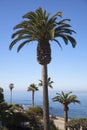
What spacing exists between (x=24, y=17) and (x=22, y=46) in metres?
3.57

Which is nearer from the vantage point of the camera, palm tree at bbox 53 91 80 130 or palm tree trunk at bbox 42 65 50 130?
palm tree trunk at bbox 42 65 50 130

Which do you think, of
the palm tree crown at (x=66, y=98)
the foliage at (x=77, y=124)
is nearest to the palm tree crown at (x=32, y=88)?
the palm tree crown at (x=66, y=98)

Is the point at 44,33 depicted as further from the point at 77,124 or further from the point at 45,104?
the point at 77,124

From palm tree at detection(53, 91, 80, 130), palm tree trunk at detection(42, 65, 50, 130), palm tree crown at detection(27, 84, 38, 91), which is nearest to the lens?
palm tree trunk at detection(42, 65, 50, 130)

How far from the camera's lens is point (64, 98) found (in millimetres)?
54594

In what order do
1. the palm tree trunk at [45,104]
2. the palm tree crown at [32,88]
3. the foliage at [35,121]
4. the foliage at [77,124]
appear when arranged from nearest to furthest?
the palm tree trunk at [45,104]
the foliage at [77,124]
the foliage at [35,121]
the palm tree crown at [32,88]

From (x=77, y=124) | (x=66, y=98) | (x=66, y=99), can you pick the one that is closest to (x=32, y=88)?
(x=66, y=98)

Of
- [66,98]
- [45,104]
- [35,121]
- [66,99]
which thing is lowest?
[35,121]

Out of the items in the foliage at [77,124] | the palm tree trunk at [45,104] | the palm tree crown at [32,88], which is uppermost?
the palm tree crown at [32,88]

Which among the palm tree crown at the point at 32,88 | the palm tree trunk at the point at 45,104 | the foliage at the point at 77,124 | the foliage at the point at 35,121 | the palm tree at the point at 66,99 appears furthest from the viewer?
the palm tree crown at the point at 32,88

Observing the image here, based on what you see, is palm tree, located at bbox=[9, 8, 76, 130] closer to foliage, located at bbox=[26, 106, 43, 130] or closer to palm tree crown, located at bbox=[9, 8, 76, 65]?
palm tree crown, located at bbox=[9, 8, 76, 65]

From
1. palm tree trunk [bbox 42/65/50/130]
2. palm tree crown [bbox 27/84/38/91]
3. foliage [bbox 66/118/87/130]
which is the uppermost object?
palm tree crown [bbox 27/84/38/91]

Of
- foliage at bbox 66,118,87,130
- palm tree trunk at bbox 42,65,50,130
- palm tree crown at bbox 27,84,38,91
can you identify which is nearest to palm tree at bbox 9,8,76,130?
palm tree trunk at bbox 42,65,50,130

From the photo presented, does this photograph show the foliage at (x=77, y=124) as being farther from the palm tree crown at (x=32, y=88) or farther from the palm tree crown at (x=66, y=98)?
the palm tree crown at (x=32, y=88)
